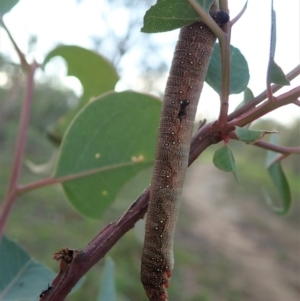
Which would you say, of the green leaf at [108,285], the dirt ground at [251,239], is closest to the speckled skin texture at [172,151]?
the green leaf at [108,285]

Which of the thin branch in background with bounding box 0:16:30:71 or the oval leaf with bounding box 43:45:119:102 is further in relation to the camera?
the oval leaf with bounding box 43:45:119:102

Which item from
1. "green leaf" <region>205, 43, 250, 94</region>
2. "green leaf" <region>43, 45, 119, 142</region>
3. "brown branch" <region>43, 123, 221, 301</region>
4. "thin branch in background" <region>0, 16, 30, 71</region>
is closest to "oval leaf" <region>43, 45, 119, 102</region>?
"green leaf" <region>43, 45, 119, 142</region>

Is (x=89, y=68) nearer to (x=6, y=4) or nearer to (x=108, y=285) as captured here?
(x=6, y=4)

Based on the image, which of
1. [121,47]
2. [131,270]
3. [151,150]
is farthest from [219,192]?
[151,150]

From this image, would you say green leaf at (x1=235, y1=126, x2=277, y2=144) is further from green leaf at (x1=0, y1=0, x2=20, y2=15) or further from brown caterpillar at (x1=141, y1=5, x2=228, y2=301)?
green leaf at (x1=0, y1=0, x2=20, y2=15)

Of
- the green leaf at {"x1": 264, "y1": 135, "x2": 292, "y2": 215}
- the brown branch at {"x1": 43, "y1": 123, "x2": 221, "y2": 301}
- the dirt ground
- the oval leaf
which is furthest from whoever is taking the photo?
the dirt ground

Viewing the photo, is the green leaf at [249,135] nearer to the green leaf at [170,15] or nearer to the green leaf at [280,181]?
the green leaf at [170,15]
